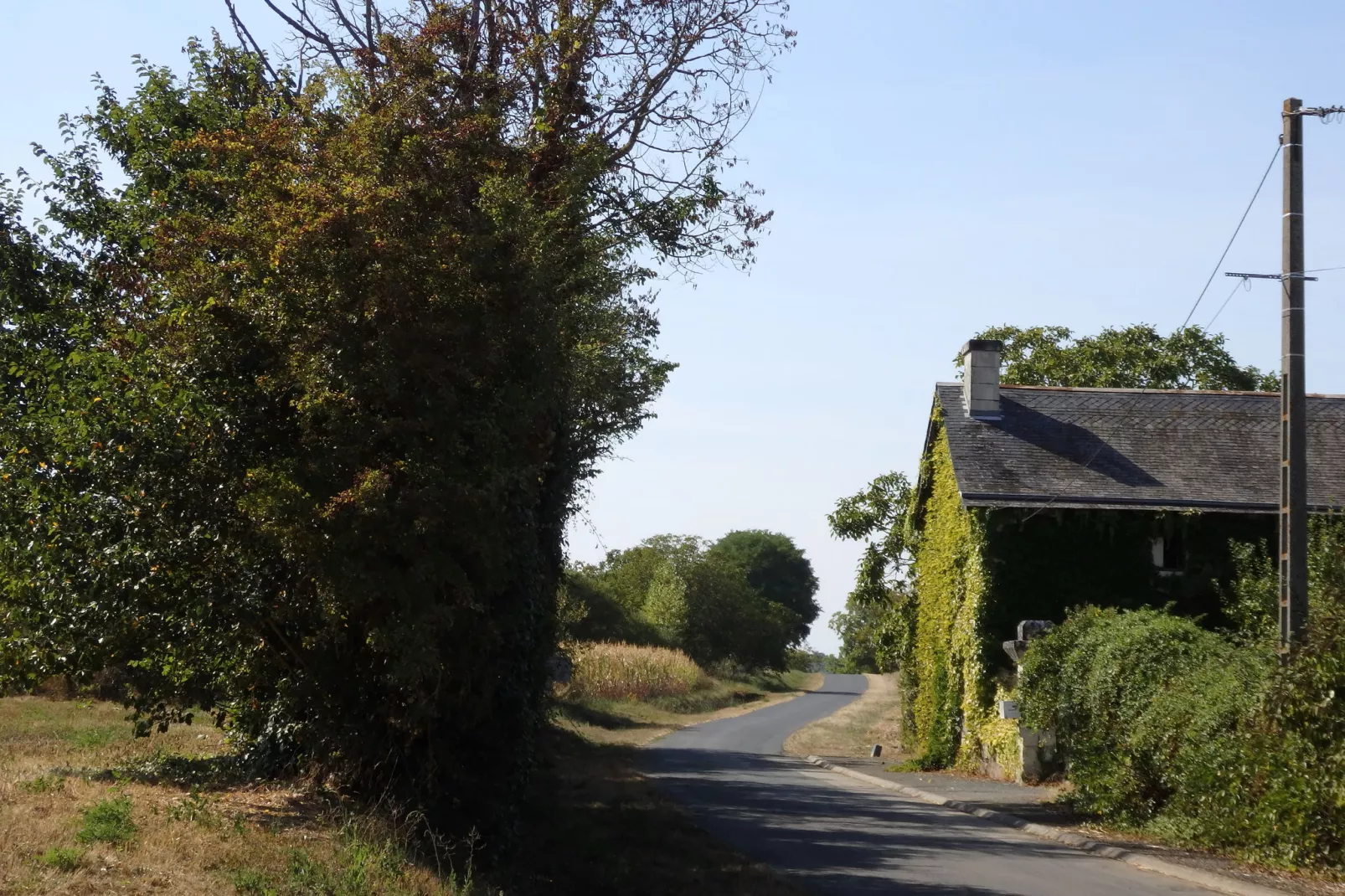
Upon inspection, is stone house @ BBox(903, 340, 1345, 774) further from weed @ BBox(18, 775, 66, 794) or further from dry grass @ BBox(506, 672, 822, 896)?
weed @ BBox(18, 775, 66, 794)

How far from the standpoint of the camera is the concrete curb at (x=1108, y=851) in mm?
11518

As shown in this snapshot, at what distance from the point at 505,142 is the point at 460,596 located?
5899mm

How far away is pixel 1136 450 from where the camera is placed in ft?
89.5

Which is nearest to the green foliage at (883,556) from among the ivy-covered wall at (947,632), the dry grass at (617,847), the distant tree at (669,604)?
the ivy-covered wall at (947,632)

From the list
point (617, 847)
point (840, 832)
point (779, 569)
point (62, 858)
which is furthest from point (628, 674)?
point (779, 569)

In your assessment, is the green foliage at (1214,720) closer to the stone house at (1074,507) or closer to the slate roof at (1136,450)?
the stone house at (1074,507)

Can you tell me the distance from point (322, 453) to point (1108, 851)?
9.69m

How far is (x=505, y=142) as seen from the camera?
13.9m

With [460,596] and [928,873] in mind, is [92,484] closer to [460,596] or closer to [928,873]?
[460,596]

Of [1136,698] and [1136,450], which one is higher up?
[1136,450]

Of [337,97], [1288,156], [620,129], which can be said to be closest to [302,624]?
[337,97]

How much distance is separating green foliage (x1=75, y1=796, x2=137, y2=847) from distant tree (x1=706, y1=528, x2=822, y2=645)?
350 feet

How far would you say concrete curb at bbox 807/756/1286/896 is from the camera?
1152cm

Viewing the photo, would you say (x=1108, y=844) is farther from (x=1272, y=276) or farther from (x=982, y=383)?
(x=982, y=383)
